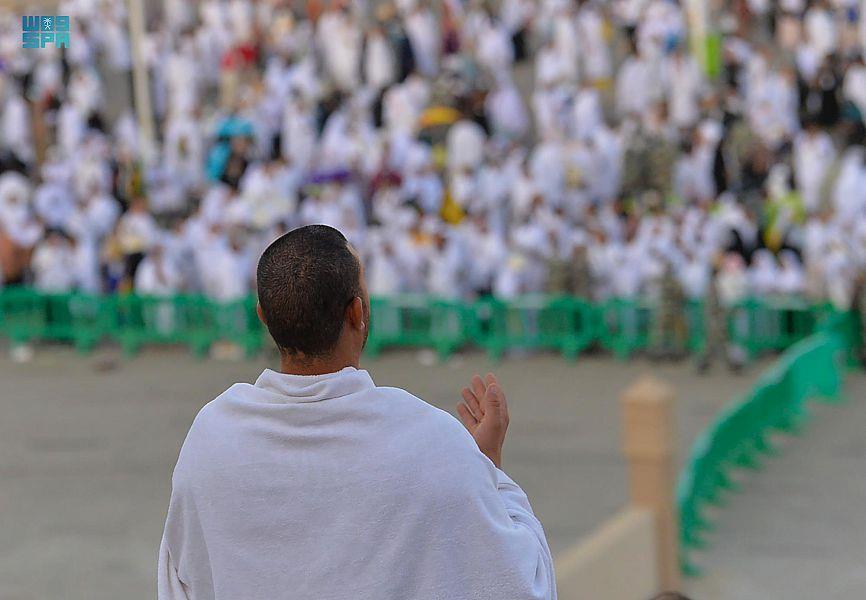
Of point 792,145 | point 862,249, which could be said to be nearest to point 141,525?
point 862,249

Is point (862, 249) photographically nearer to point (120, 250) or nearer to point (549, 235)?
point (549, 235)

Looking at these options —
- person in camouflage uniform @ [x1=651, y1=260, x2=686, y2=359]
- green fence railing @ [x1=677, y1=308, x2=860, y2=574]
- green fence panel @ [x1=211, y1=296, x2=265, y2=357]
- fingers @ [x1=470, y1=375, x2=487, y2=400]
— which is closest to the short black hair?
fingers @ [x1=470, y1=375, x2=487, y2=400]

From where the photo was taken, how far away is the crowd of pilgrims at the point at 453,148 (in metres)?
15.8

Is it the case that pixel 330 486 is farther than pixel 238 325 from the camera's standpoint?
No

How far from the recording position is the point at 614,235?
1591 cm

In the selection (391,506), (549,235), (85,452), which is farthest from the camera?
(549,235)

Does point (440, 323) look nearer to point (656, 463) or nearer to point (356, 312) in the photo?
point (656, 463)

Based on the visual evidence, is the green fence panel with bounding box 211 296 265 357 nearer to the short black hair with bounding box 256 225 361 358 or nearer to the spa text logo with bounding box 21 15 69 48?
the spa text logo with bounding box 21 15 69 48

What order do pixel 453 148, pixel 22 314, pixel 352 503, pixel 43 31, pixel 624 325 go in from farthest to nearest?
pixel 453 148 → pixel 22 314 → pixel 624 325 → pixel 43 31 → pixel 352 503

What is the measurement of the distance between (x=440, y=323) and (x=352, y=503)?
532 inches

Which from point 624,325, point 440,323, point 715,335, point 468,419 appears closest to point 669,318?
point 715,335

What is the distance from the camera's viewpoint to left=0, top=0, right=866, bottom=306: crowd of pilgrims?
15.8 meters

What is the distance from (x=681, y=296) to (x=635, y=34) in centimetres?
601

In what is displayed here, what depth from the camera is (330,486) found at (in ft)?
7.18
